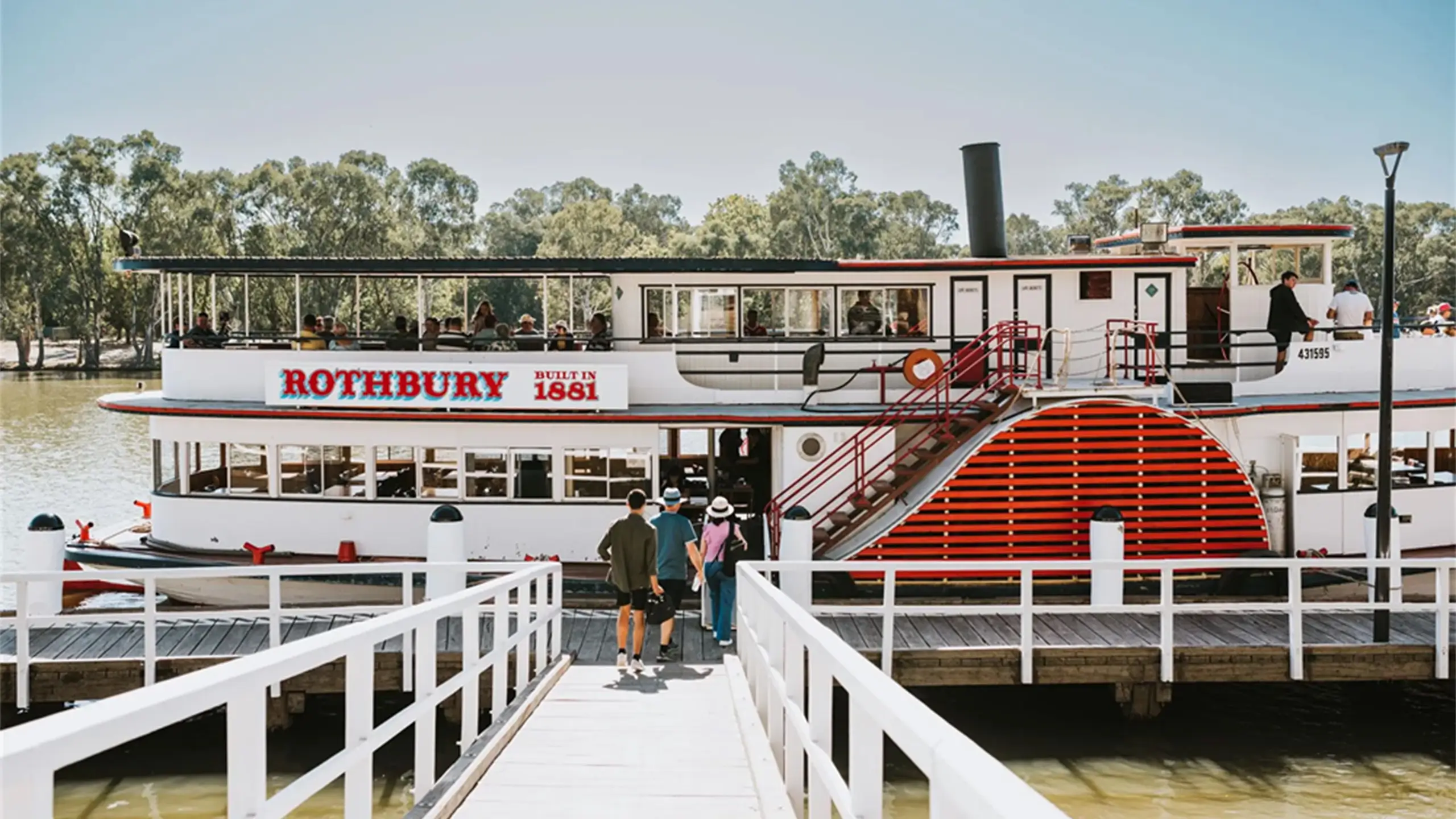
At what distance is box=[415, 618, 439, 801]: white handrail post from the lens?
21.9 feet

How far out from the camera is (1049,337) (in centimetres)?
1850

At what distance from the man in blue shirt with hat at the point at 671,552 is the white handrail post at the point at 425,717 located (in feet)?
17.4

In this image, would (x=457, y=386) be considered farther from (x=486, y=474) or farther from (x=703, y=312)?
(x=703, y=312)

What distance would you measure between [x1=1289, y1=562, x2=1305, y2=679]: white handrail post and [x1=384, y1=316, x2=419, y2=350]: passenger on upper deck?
11.3 metres

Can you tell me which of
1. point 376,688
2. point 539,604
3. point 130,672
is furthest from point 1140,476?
point 130,672

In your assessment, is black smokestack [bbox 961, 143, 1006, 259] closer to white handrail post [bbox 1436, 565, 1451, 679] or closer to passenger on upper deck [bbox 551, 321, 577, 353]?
passenger on upper deck [bbox 551, 321, 577, 353]

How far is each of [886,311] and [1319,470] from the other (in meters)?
7.39

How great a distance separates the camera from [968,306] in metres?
18.7

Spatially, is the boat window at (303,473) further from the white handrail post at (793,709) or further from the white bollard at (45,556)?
the white handrail post at (793,709)

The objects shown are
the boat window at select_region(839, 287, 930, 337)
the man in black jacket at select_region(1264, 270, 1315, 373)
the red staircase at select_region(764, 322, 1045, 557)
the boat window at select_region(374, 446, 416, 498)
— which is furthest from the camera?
the boat window at select_region(839, 287, 930, 337)

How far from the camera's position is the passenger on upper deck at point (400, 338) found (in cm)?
1727

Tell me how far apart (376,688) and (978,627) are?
6687mm

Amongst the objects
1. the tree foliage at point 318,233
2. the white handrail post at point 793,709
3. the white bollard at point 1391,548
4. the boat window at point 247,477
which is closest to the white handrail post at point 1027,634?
the white bollard at point 1391,548

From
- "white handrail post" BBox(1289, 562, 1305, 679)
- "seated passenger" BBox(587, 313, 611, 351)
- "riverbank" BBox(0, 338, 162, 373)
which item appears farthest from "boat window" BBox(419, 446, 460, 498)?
"riverbank" BBox(0, 338, 162, 373)
